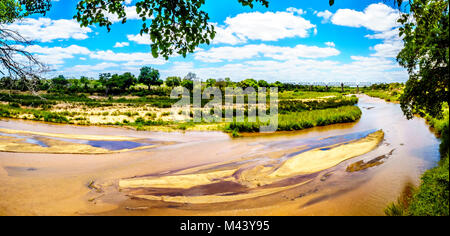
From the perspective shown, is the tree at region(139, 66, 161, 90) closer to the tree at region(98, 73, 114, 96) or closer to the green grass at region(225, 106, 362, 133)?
the tree at region(98, 73, 114, 96)

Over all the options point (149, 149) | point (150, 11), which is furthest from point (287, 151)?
point (150, 11)

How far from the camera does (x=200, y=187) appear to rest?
8664mm

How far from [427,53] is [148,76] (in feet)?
294

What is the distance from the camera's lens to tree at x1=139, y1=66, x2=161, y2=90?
8994 cm

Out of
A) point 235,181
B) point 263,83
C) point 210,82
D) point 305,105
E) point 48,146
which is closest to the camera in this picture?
point 235,181

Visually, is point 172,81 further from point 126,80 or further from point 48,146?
point 48,146

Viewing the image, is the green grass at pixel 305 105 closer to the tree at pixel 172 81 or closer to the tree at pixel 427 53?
the tree at pixel 427 53

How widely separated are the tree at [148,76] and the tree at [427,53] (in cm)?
8682

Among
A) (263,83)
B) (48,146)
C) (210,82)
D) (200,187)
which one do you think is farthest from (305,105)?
(263,83)

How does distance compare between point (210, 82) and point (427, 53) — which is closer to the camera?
point (427, 53)

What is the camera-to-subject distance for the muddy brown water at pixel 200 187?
7.15m

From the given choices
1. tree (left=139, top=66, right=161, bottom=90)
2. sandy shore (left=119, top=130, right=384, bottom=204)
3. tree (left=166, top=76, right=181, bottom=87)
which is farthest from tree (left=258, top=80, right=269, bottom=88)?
sandy shore (left=119, top=130, right=384, bottom=204)

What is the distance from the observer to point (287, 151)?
14.0m

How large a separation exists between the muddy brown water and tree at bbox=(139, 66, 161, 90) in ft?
257
